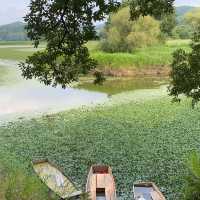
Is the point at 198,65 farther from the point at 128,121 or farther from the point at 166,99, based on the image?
the point at 166,99

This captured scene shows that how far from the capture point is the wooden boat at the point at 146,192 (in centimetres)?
1379

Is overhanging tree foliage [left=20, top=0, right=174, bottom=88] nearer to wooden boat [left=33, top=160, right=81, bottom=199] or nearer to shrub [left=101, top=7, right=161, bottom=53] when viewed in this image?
wooden boat [left=33, top=160, right=81, bottom=199]

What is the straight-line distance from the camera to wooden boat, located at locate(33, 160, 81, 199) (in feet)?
46.0

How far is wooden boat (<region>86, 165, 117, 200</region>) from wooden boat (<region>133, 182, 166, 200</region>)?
668mm

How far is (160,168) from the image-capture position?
17.0 metres

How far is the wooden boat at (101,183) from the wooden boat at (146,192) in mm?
668

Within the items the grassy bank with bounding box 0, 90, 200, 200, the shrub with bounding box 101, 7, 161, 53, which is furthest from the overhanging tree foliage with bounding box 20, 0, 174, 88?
the shrub with bounding box 101, 7, 161, 53

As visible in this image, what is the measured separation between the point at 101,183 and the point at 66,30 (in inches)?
284

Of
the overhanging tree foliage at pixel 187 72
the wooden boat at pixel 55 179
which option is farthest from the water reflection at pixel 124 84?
the overhanging tree foliage at pixel 187 72

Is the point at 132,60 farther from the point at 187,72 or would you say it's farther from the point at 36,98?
the point at 187,72

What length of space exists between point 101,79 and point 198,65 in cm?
438

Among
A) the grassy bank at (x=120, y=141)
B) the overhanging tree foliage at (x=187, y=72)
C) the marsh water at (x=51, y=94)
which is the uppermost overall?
the overhanging tree foliage at (x=187, y=72)

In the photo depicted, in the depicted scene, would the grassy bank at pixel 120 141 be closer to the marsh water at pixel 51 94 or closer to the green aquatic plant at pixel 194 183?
the marsh water at pixel 51 94

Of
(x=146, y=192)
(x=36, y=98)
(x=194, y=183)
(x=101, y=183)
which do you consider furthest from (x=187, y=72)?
(x=36, y=98)
